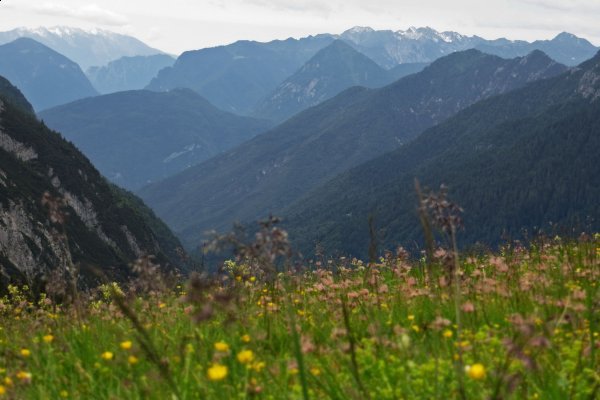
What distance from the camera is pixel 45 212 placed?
61781mm

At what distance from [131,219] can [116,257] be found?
33.8m

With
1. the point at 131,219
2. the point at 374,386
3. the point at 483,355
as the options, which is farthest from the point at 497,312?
the point at 131,219

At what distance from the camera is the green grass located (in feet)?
13.1

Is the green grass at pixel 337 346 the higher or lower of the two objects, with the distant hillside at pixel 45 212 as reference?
higher

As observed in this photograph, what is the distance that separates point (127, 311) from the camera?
2.96 m

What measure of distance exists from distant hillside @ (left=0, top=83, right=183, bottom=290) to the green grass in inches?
1367

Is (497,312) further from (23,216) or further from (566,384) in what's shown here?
(23,216)

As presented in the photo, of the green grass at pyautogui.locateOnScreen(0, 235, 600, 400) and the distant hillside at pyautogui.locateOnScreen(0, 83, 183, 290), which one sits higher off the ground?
the green grass at pyautogui.locateOnScreen(0, 235, 600, 400)

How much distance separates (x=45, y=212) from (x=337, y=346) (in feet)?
201

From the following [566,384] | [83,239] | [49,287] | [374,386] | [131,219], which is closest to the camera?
[566,384]

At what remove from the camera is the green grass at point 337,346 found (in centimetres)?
399

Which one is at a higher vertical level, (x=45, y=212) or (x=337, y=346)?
(x=337, y=346)

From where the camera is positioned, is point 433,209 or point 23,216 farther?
point 23,216

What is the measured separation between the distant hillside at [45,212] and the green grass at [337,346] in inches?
1367
